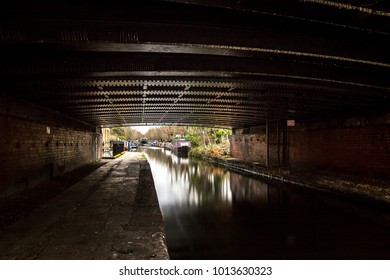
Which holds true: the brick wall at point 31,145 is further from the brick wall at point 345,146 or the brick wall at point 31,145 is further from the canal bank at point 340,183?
the brick wall at point 345,146

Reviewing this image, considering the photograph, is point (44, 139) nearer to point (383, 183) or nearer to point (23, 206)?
point (23, 206)

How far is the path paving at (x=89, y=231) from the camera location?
3.71 m

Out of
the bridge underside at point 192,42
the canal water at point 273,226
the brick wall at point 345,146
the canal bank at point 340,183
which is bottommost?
the canal water at point 273,226

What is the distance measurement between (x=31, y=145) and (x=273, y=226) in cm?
811

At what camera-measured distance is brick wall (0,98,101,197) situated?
723 cm

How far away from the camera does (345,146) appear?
11422mm

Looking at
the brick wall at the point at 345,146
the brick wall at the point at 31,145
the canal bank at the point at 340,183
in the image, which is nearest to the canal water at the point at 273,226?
the canal bank at the point at 340,183

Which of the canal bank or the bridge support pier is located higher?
the bridge support pier

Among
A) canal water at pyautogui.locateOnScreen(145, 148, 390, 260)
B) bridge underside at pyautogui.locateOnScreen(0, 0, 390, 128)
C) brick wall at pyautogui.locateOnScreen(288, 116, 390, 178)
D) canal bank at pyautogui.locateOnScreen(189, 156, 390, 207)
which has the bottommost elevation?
canal water at pyautogui.locateOnScreen(145, 148, 390, 260)

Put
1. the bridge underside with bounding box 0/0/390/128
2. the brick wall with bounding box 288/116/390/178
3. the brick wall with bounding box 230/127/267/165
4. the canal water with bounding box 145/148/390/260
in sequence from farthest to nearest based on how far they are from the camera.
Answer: the brick wall with bounding box 230/127/267/165, the brick wall with bounding box 288/116/390/178, the canal water with bounding box 145/148/390/260, the bridge underside with bounding box 0/0/390/128

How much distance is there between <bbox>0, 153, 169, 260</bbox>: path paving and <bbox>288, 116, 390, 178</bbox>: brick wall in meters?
8.38

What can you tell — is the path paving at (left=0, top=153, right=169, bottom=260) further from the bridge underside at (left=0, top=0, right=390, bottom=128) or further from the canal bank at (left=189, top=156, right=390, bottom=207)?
the canal bank at (left=189, top=156, right=390, bottom=207)

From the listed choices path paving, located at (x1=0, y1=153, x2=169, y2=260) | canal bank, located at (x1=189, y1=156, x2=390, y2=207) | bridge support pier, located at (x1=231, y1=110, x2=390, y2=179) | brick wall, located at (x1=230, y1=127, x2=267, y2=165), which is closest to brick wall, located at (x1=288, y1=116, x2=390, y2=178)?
bridge support pier, located at (x1=231, y1=110, x2=390, y2=179)

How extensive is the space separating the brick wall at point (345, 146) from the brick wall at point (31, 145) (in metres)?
12.1
